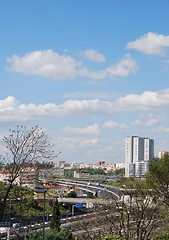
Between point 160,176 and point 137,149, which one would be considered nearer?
point 160,176

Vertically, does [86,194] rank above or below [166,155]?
below

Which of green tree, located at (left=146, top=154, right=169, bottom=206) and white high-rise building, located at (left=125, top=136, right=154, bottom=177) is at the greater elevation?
white high-rise building, located at (left=125, top=136, right=154, bottom=177)

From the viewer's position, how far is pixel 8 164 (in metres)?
16.5

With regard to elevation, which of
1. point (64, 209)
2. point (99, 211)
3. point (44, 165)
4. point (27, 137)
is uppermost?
point (27, 137)

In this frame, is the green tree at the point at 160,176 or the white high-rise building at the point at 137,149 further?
the white high-rise building at the point at 137,149

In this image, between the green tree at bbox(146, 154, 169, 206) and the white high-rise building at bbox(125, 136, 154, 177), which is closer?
the green tree at bbox(146, 154, 169, 206)

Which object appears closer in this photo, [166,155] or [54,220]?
[54,220]

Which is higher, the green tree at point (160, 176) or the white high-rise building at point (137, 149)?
the white high-rise building at point (137, 149)

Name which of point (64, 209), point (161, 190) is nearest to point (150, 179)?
point (161, 190)

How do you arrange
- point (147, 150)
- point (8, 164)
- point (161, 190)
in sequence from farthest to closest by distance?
point (147, 150) → point (161, 190) → point (8, 164)

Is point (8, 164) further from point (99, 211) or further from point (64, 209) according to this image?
point (64, 209)

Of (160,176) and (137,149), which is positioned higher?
(137,149)

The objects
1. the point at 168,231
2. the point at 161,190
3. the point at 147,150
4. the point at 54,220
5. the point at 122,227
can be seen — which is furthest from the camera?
the point at 147,150

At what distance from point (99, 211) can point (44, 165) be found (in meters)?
7.24
